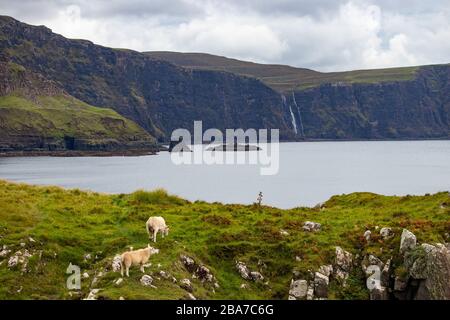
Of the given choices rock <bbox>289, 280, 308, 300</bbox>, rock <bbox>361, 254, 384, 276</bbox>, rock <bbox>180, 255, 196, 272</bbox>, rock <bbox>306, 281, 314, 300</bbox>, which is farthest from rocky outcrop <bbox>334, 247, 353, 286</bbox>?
rock <bbox>180, 255, 196, 272</bbox>

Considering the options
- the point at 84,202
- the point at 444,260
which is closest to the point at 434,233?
the point at 444,260

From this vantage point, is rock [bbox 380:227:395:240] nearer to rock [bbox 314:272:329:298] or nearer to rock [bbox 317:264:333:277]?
rock [bbox 317:264:333:277]

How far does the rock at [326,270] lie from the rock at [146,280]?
8419 mm

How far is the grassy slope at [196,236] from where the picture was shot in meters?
27.4

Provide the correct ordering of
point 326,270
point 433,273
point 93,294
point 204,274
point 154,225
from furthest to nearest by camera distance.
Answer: point 154,225 < point 326,270 < point 204,274 < point 433,273 < point 93,294

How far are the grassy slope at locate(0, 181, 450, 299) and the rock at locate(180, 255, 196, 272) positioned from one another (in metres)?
0.39

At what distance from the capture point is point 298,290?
28.0 metres

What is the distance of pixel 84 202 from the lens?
38875 millimetres

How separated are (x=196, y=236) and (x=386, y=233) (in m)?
10.1

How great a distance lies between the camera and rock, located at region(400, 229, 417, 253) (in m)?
29.2

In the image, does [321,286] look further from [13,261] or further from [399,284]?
[13,261]

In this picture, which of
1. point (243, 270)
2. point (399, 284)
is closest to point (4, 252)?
point (243, 270)

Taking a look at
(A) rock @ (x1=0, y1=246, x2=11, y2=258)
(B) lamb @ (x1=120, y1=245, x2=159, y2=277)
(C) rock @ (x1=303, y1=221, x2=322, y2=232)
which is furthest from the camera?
(C) rock @ (x1=303, y1=221, x2=322, y2=232)
